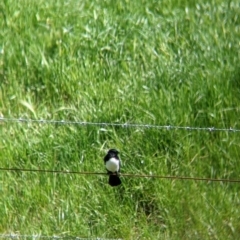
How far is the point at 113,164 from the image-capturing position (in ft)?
16.0

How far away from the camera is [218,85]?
5930 millimetres

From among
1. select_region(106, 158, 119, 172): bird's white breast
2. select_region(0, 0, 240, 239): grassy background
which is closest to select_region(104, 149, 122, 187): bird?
select_region(106, 158, 119, 172): bird's white breast

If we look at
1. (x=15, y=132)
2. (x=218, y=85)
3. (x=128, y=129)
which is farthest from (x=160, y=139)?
(x=15, y=132)

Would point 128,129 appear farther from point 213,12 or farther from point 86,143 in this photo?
point 213,12

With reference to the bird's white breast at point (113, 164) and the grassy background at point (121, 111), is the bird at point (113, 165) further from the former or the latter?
the grassy background at point (121, 111)

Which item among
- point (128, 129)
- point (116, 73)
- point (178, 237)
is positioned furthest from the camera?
point (116, 73)

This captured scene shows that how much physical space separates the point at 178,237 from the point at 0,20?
239 cm

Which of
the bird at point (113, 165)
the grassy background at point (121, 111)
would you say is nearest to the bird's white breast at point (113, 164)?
the bird at point (113, 165)

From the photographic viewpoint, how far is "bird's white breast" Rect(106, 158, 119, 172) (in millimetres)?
4859

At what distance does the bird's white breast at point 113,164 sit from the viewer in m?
4.86

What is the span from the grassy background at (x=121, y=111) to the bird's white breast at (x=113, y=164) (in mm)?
623

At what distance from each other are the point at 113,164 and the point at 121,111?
1.02 m

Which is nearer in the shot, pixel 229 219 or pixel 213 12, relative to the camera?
pixel 229 219

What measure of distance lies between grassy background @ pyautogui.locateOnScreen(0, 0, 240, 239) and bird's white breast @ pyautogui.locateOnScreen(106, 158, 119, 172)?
2.04 feet
